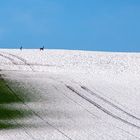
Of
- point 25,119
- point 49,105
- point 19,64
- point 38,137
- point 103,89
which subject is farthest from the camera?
point 19,64

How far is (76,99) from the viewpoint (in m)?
24.4

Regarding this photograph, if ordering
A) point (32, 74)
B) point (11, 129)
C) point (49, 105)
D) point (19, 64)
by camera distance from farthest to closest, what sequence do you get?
point (19, 64) < point (32, 74) < point (49, 105) < point (11, 129)

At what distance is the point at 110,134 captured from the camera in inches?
688

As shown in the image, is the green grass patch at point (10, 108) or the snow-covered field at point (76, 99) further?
the green grass patch at point (10, 108)

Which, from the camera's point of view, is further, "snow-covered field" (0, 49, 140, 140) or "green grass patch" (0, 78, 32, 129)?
"green grass patch" (0, 78, 32, 129)

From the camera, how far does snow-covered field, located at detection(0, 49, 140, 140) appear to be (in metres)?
17.7

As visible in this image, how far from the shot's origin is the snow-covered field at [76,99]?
1766 centimetres

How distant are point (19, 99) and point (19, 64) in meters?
15.2

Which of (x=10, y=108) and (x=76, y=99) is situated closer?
(x=10, y=108)

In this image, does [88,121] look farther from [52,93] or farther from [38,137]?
[52,93]

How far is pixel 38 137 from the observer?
16.5 metres

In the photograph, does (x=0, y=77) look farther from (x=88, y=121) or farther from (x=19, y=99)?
(x=88, y=121)

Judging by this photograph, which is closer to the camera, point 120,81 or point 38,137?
point 38,137

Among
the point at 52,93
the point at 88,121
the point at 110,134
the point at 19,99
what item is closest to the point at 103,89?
the point at 52,93
